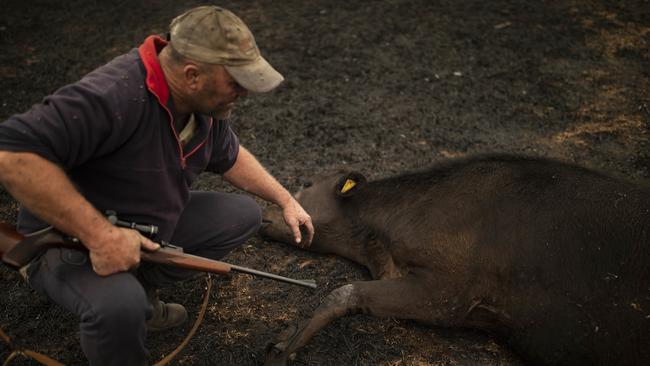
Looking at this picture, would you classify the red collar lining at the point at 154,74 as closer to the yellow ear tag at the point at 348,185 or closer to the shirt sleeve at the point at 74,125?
the shirt sleeve at the point at 74,125

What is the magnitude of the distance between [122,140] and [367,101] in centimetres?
434

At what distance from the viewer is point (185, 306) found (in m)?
3.93

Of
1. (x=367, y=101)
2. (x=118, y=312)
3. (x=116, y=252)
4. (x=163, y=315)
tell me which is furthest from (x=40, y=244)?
(x=367, y=101)

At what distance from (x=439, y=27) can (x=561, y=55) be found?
1.78 meters

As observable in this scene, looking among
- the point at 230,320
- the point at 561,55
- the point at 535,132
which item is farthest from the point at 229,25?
the point at 561,55

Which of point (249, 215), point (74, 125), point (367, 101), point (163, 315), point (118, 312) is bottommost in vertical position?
point (367, 101)

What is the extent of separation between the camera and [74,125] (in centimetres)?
241

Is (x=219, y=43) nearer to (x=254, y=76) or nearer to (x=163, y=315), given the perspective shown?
(x=254, y=76)

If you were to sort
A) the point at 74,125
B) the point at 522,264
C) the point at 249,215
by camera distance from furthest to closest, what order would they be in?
the point at 249,215, the point at 522,264, the point at 74,125

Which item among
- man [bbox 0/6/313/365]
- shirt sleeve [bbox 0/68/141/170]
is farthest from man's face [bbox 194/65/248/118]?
shirt sleeve [bbox 0/68/141/170]

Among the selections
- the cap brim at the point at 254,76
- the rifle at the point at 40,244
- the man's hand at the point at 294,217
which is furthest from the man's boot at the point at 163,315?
the cap brim at the point at 254,76

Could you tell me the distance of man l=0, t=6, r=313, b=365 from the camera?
94.0 inches

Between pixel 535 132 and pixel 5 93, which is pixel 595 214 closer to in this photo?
pixel 535 132

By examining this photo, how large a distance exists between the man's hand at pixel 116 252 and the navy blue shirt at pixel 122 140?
310 mm
